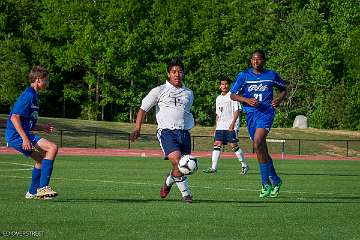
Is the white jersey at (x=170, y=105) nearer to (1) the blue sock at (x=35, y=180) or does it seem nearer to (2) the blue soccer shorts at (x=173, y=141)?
(2) the blue soccer shorts at (x=173, y=141)

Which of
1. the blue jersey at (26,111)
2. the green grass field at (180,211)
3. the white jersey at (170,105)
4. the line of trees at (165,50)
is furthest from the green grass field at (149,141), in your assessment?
the white jersey at (170,105)

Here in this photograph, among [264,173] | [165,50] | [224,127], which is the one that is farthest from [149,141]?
[264,173]

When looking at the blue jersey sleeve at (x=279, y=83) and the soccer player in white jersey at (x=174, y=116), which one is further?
the blue jersey sleeve at (x=279, y=83)

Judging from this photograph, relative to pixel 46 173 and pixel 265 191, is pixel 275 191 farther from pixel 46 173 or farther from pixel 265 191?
pixel 46 173

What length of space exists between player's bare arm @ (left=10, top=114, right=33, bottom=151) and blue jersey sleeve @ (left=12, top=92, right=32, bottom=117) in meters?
0.07

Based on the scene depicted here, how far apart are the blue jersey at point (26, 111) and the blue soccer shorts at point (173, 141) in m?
1.88

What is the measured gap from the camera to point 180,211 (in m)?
14.3

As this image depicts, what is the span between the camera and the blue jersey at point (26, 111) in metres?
15.8

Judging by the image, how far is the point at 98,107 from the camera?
86938 millimetres

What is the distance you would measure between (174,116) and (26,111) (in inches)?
85.3

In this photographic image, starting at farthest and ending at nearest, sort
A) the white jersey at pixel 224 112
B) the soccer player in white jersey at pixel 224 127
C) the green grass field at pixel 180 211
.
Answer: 1. the white jersey at pixel 224 112
2. the soccer player in white jersey at pixel 224 127
3. the green grass field at pixel 180 211

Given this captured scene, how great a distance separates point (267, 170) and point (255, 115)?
0.94 metres

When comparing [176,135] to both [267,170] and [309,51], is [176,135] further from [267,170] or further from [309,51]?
[309,51]

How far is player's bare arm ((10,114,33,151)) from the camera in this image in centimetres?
1557
